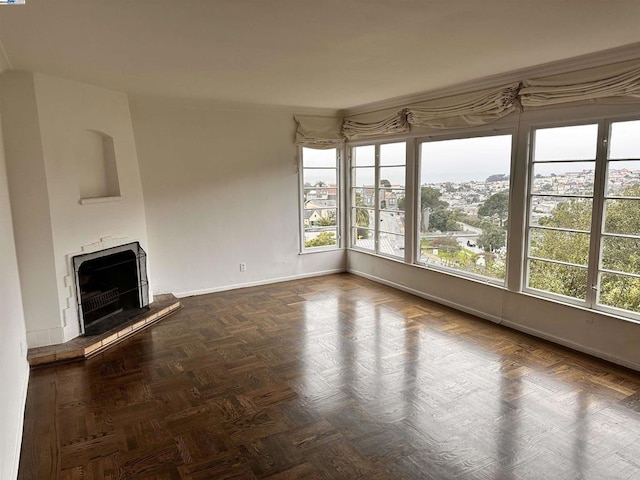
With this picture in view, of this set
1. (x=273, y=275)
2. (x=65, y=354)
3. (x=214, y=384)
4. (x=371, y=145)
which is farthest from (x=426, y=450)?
(x=371, y=145)

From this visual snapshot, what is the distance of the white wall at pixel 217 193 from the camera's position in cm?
538

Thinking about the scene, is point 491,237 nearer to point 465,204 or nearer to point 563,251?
point 465,204

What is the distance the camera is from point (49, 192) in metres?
3.88

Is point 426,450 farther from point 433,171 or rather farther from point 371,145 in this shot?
point 371,145

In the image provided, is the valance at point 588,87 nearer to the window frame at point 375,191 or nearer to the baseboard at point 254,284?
the window frame at point 375,191

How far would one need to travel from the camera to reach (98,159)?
184 inches

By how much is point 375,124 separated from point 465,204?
1703 mm

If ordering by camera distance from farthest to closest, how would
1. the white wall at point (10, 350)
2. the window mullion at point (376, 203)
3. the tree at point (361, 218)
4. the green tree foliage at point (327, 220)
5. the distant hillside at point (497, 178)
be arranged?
the green tree foliage at point (327, 220) → the tree at point (361, 218) → the window mullion at point (376, 203) → the distant hillside at point (497, 178) → the white wall at point (10, 350)

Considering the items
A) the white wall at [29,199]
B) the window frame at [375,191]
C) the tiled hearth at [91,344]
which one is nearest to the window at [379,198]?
the window frame at [375,191]

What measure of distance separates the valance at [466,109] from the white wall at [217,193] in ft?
6.32

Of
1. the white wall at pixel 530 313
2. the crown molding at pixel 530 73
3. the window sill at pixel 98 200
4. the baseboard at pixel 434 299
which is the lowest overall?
the baseboard at pixel 434 299

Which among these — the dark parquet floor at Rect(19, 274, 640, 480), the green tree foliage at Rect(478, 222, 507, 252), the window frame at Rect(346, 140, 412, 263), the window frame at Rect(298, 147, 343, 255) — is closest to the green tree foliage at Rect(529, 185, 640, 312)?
the green tree foliage at Rect(478, 222, 507, 252)

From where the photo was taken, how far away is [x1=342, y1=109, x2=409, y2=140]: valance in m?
5.54

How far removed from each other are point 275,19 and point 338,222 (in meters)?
4.56
